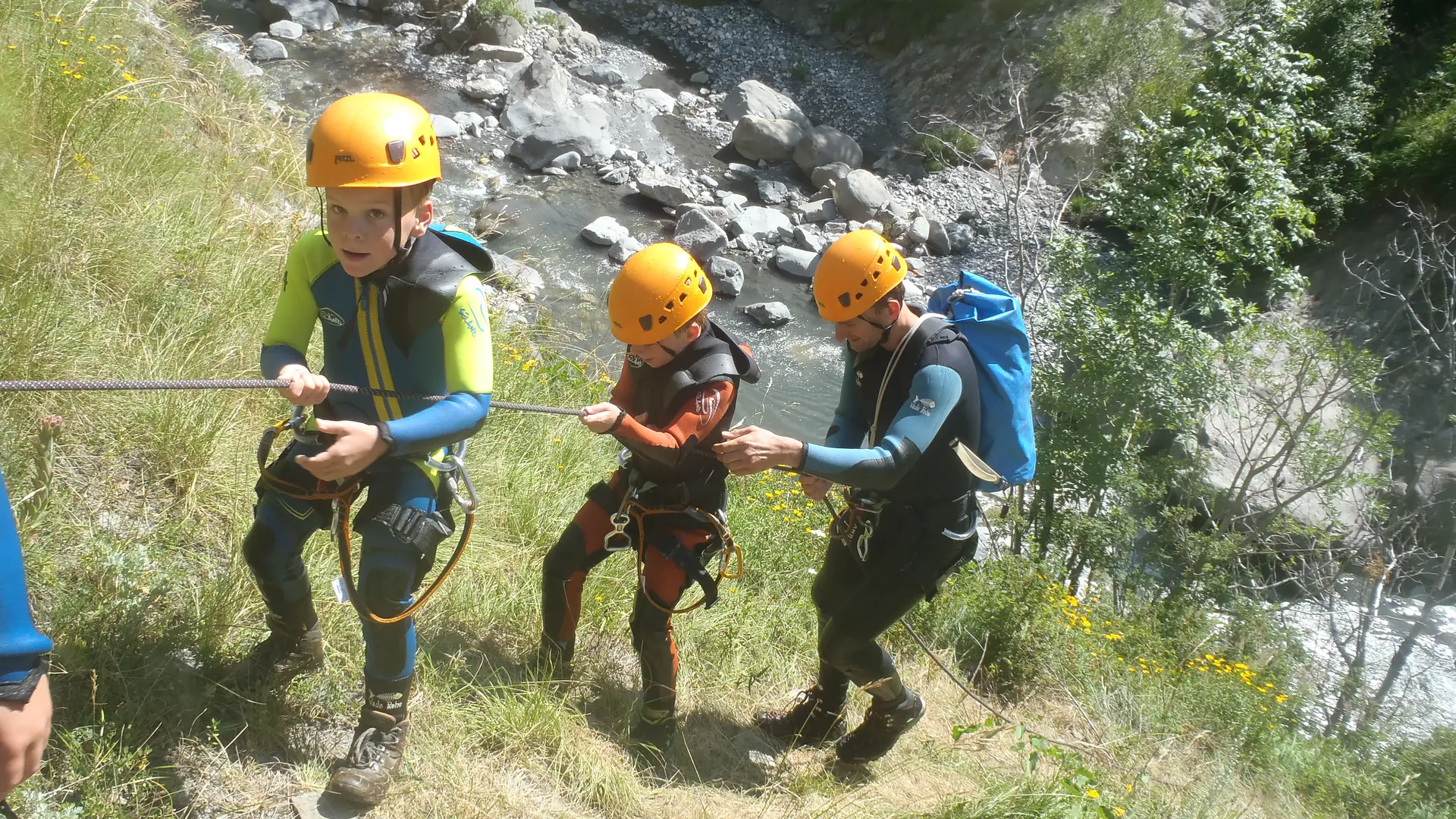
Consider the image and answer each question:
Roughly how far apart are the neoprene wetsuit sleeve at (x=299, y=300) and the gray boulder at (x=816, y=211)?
46.6 feet

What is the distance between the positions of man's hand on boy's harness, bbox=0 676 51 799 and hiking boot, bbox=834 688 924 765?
2.58 m

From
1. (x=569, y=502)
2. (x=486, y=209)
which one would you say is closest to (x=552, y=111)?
(x=486, y=209)

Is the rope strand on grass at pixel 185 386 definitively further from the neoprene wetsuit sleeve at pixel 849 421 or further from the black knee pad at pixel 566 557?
the neoprene wetsuit sleeve at pixel 849 421

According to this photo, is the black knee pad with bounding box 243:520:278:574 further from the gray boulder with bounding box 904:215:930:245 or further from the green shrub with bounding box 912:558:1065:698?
the gray boulder with bounding box 904:215:930:245

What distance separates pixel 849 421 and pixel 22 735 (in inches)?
94.1

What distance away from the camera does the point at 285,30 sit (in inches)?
655

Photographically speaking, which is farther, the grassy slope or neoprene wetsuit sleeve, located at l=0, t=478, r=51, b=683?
the grassy slope

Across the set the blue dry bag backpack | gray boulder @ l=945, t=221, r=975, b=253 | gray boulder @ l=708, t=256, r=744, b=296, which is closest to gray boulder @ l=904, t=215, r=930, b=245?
gray boulder @ l=945, t=221, r=975, b=253

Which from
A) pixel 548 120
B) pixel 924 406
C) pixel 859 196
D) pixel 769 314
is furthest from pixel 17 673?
pixel 859 196

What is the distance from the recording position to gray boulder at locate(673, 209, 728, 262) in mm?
14102

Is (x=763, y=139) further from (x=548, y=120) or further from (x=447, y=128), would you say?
(x=447, y=128)

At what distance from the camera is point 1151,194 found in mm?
11625

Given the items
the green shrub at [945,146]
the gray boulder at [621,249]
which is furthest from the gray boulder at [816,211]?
the gray boulder at [621,249]

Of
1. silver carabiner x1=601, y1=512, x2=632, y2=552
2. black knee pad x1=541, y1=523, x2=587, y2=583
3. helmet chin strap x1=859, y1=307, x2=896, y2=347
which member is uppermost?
helmet chin strap x1=859, y1=307, x2=896, y2=347
